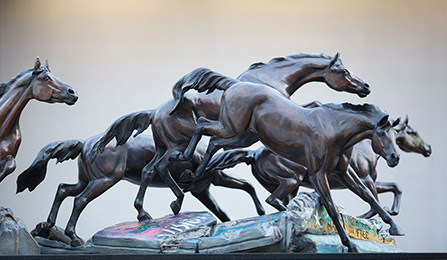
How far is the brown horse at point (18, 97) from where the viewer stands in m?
4.09

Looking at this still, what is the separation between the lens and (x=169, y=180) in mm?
4414

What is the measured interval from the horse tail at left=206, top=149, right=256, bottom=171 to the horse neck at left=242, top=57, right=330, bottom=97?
0.55m

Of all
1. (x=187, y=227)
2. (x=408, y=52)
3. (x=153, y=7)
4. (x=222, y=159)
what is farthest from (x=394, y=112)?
(x=187, y=227)

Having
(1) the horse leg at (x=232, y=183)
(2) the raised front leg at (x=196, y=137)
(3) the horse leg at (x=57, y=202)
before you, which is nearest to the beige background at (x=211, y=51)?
(1) the horse leg at (x=232, y=183)

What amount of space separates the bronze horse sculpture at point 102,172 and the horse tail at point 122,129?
14 cm

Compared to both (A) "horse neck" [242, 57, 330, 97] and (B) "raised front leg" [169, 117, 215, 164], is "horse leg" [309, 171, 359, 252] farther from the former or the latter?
(A) "horse neck" [242, 57, 330, 97]

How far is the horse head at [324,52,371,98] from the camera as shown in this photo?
4.36m

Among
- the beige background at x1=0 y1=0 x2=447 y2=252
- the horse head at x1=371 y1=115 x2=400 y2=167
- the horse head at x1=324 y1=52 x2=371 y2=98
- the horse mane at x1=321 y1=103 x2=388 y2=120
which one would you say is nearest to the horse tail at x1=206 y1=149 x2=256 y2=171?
the horse head at x1=324 y1=52 x2=371 y2=98

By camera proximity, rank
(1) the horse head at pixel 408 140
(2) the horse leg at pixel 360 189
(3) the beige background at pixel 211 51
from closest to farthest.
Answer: (2) the horse leg at pixel 360 189
(1) the horse head at pixel 408 140
(3) the beige background at pixel 211 51

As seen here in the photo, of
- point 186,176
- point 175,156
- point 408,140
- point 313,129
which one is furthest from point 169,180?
point 408,140

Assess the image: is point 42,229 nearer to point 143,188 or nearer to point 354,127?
point 143,188

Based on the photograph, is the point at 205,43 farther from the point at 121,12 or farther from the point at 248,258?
the point at 248,258

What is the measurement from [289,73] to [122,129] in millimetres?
1178

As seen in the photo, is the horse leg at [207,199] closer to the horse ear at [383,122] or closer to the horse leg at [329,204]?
the horse leg at [329,204]
